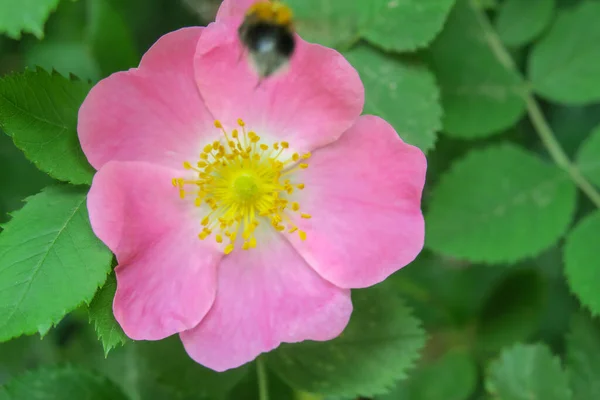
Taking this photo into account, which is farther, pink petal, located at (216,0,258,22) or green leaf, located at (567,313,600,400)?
green leaf, located at (567,313,600,400)

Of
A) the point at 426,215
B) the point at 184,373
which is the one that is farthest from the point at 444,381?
the point at 184,373

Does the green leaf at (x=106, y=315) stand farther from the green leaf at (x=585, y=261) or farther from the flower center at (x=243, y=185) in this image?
the green leaf at (x=585, y=261)

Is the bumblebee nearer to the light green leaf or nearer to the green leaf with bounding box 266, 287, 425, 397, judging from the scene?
the light green leaf

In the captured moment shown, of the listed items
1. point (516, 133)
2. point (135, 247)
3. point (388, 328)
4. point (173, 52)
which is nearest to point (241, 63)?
point (173, 52)

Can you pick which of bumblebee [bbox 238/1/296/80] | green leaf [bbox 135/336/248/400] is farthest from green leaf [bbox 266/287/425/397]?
bumblebee [bbox 238/1/296/80]

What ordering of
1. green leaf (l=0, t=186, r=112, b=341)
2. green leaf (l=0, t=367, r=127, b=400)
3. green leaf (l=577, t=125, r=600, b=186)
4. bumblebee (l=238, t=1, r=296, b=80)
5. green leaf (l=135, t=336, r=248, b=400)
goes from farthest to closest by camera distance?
green leaf (l=577, t=125, r=600, b=186) < green leaf (l=135, t=336, r=248, b=400) < green leaf (l=0, t=367, r=127, b=400) < green leaf (l=0, t=186, r=112, b=341) < bumblebee (l=238, t=1, r=296, b=80)

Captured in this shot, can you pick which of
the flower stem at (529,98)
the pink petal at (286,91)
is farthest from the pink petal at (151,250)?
the flower stem at (529,98)

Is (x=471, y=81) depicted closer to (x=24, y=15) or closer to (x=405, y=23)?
(x=405, y=23)

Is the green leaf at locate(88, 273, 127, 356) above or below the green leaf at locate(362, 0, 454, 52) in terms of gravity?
below
